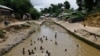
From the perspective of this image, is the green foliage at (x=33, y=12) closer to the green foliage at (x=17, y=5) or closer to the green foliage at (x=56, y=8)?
the green foliage at (x=17, y=5)

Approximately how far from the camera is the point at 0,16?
47531mm

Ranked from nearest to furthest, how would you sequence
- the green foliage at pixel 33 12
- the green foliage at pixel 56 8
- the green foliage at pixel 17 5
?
the green foliage at pixel 17 5
the green foliage at pixel 33 12
the green foliage at pixel 56 8

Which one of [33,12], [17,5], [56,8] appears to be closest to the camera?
[17,5]

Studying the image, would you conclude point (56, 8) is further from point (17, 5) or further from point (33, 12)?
point (17, 5)

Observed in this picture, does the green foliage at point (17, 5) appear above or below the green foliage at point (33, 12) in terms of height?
above

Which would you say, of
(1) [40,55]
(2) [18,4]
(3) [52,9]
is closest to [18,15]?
(2) [18,4]

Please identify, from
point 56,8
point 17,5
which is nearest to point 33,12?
point 17,5

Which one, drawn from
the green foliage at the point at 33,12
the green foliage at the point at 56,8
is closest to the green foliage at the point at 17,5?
the green foliage at the point at 33,12

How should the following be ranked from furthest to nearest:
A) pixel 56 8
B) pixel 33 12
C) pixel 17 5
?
pixel 56 8, pixel 33 12, pixel 17 5

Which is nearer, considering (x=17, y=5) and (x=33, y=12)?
(x=17, y=5)

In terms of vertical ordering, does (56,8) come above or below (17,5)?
below

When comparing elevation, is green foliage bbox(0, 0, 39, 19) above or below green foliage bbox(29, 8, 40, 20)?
above

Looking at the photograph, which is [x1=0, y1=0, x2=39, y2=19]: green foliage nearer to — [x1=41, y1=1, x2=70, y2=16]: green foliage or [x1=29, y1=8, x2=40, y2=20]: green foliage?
[x1=29, y1=8, x2=40, y2=20]: green foliage

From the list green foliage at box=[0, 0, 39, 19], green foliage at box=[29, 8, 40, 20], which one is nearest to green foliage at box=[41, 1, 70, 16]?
A: green foliage at box=[29, 8, 40, 20]
